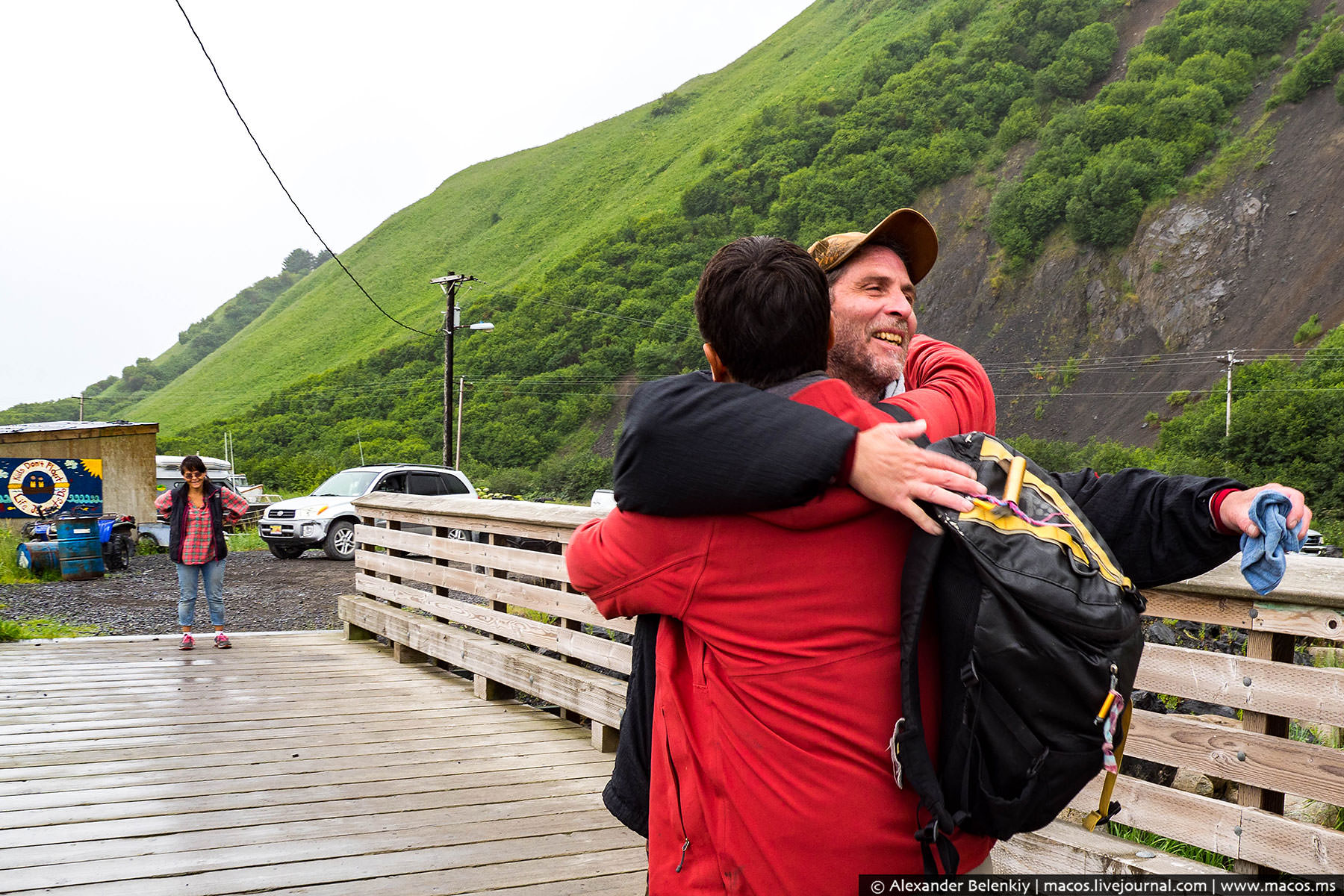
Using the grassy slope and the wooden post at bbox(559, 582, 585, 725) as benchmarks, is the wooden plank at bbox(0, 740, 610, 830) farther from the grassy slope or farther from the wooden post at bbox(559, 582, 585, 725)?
the grassy slope

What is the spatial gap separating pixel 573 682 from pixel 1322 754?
11.2 feet

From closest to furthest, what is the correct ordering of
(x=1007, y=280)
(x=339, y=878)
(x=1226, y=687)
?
(x=1226, y=687), (x=339, y=878), (x=1007, y=280)

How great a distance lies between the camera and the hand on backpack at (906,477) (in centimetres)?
134

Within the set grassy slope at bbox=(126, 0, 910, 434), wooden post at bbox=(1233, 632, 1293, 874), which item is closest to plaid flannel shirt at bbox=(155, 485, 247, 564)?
wooden post at bbox=(1233, 632, 1293, 874)

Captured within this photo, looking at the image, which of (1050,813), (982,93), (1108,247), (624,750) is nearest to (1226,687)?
(1050,813)

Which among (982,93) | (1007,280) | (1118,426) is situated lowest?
(1118,426)

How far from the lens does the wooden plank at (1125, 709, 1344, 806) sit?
2.19 metres

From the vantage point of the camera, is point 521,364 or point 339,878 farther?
point 521,364

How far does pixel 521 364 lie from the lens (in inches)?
3280

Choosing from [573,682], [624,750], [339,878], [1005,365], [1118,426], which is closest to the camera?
[624,750]

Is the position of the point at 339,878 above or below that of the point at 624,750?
below

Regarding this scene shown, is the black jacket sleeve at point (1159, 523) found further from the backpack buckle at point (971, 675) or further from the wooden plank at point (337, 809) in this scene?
the wooden plank at point (337, 809)

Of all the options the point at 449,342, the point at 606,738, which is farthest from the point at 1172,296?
the point at 606,738

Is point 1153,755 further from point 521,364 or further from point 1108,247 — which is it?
point 521,364
